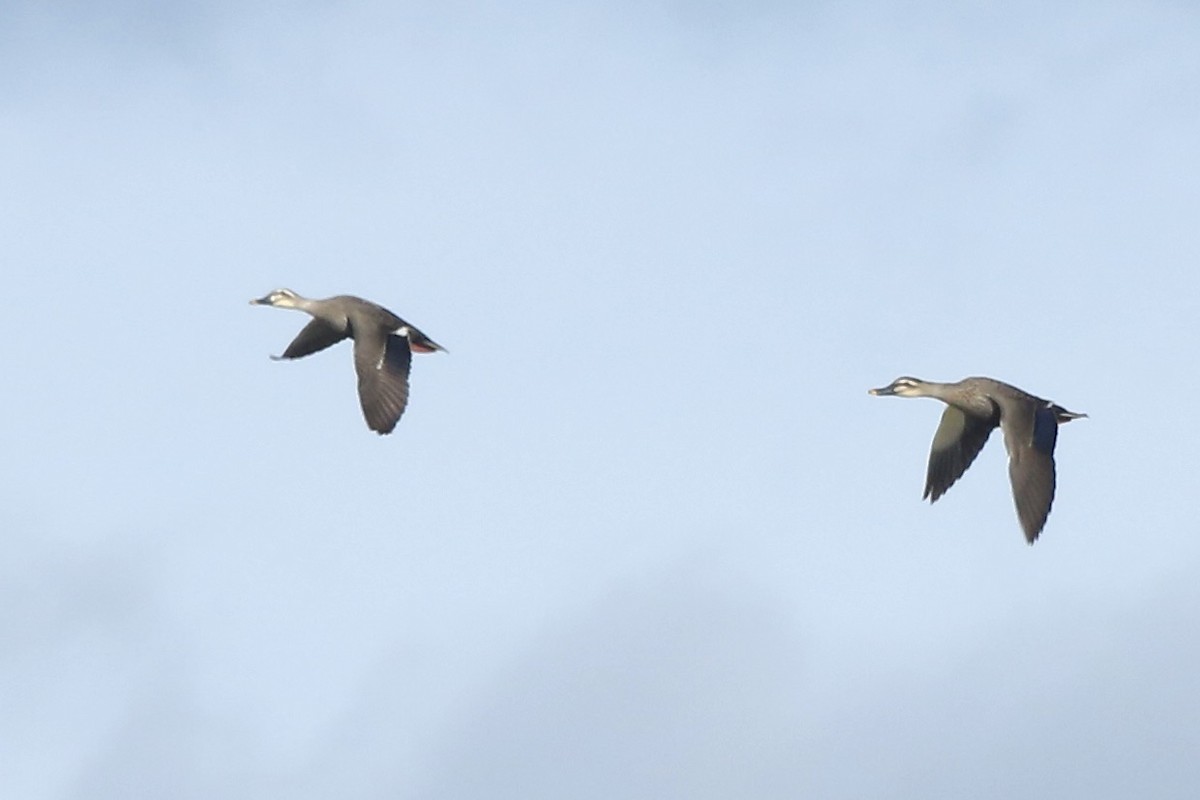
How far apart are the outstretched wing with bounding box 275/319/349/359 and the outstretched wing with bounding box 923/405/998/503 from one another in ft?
39.9

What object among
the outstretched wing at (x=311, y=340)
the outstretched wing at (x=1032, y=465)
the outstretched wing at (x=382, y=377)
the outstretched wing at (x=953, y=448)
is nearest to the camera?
the outstretched wing at (x=1032, y=465)

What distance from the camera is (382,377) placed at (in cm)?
6712

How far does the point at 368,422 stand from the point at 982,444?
1171cm

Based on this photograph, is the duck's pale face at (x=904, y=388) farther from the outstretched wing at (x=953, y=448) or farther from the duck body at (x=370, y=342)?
the duck body at (x=370, y=342)

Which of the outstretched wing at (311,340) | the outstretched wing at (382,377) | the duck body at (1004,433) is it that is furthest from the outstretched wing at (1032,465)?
the outstretched wing at (311,340)

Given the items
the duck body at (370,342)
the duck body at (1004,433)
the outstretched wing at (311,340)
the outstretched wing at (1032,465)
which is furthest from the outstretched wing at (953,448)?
the outstretched wing at (311,340)

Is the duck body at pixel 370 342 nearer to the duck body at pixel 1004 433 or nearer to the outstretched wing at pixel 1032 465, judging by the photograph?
the duck body at pixel 1004 433

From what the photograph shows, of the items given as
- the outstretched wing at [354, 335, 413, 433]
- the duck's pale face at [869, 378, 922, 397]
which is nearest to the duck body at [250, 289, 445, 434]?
the outstretched wing at [354, 335, 413, 433]

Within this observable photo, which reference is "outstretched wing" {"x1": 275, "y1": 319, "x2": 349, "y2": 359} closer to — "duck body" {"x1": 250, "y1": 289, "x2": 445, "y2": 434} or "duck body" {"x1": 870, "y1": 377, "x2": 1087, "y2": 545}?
"duck body" {"x1": 250, "y1": 289, "x2": 445, "y2": 434}

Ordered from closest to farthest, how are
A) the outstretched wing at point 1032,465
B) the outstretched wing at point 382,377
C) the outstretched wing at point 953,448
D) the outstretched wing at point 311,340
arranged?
the outstretched wing at point 1032,465, the outstretched wing at point 382,377, the outstretched wing at point 953,448, the outstretched wing at point 311,340

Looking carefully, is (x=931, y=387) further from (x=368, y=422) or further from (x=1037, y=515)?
(x=368, y=422)

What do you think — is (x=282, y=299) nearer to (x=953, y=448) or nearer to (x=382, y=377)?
(x=382, y=377)

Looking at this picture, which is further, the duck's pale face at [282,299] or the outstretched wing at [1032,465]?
the duck's pale face at [282,299]

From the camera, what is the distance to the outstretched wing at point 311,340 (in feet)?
232
